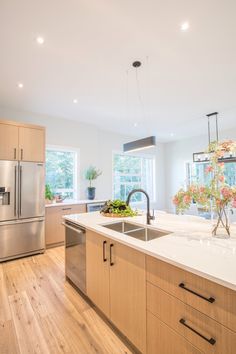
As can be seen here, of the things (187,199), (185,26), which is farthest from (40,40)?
(187,199)

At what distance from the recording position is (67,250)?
8.28 ft

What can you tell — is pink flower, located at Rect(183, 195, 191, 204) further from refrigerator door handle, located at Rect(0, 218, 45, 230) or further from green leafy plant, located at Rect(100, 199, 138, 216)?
refrigerator door handle, located at Rect(0, 218, 45, 230)

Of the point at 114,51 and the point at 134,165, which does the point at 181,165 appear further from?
the point at 114,51

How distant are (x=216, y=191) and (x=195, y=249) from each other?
1.70 ft

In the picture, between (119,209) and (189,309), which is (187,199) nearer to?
(189,309)

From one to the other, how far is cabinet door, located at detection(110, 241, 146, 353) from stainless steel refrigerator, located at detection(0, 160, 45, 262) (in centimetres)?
238

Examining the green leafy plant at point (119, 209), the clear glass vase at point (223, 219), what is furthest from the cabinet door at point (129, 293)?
the green leafy plant at point (119, 209)

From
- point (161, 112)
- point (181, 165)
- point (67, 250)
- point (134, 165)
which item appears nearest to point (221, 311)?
point (67, 250)

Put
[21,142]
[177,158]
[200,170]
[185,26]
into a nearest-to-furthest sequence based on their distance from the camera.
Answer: [185,26] → [21,142] → [200,170] → [177,158]

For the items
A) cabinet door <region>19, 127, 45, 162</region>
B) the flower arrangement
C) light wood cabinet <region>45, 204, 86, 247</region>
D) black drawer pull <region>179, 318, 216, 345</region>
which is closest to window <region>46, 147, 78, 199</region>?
light wood cabinet <region>45, 204, 86, 247</region>

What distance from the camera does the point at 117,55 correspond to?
7.95ft

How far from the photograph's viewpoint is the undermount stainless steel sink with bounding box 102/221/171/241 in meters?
1.92

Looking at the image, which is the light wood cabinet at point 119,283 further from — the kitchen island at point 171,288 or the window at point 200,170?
the window at point 200,170

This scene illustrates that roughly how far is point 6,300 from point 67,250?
841mm
